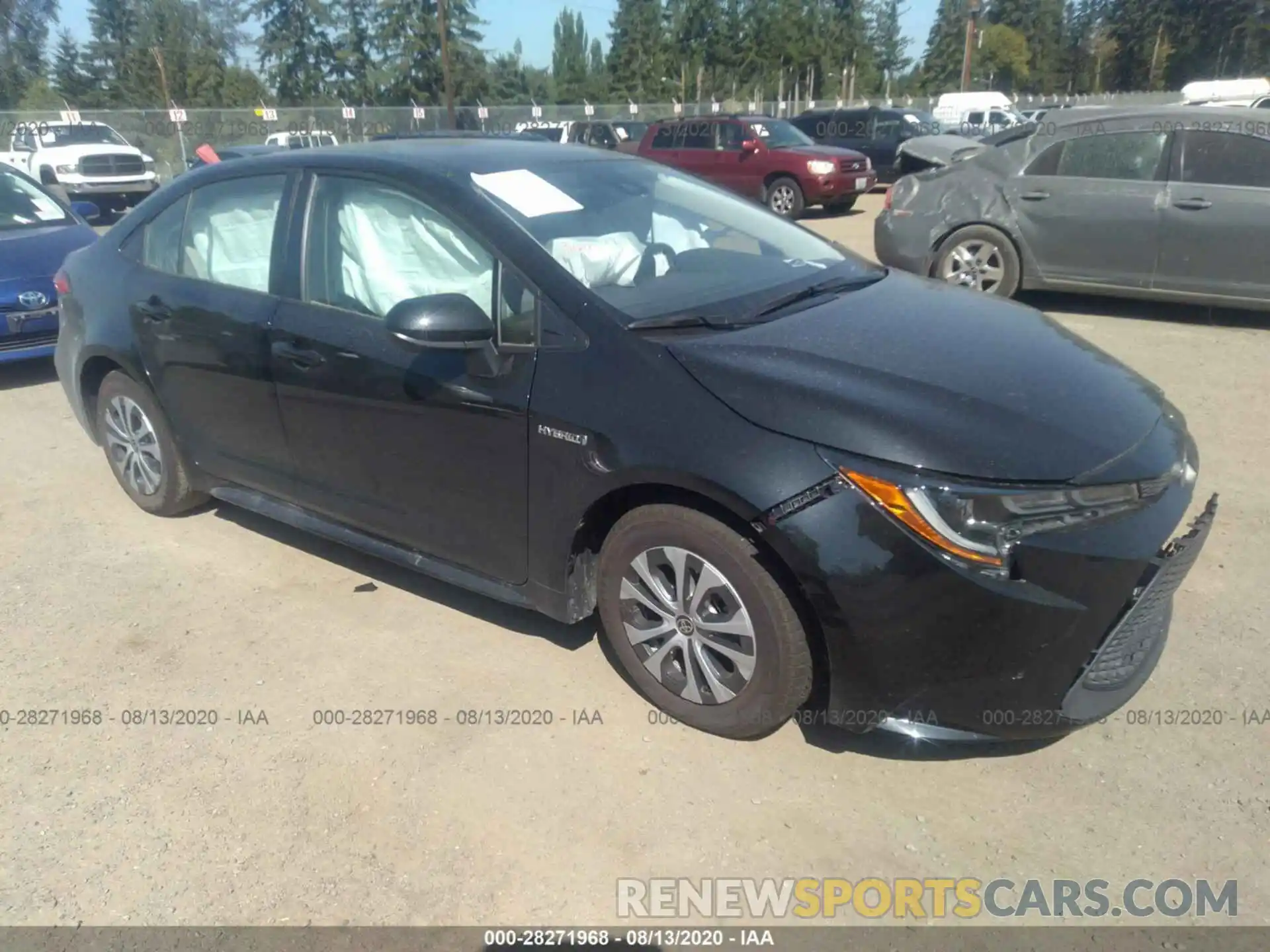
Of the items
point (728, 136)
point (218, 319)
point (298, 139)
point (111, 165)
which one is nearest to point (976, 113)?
point (728, 136)

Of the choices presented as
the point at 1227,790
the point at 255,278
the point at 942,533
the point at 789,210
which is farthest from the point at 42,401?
the point at 789,210

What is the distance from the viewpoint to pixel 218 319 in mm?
3928

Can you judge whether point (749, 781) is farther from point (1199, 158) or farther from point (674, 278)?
point (1199, 158)

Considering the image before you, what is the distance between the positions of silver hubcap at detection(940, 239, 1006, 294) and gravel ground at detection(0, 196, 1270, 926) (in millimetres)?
4315

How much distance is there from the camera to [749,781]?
285cm

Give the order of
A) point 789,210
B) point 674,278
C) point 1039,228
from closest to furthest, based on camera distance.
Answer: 1. point 674,278
2. point 1039,228
3. point 789,210

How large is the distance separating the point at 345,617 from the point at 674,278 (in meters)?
1.79

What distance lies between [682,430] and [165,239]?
112 inches

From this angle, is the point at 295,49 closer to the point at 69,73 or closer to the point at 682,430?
the point at 69,73

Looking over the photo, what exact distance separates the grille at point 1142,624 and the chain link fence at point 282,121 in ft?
76.6

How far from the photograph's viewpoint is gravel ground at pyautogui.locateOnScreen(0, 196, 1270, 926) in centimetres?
255

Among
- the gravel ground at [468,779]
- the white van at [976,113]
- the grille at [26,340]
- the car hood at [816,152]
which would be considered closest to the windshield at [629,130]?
the car hood at [816,152]

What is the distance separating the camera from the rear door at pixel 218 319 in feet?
12.5

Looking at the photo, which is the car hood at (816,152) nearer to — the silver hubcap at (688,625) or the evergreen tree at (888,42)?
the silver hubcap at (688,625)
